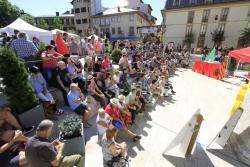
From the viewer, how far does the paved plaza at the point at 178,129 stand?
3.80 m

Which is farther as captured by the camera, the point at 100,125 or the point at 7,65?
the point at 100,125

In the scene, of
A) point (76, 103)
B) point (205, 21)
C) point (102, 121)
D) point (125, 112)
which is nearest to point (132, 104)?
point (125, 112)

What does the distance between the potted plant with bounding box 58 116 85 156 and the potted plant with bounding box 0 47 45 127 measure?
3.25 ft

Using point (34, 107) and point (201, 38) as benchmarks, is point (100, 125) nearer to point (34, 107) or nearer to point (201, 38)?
point (34, 107)

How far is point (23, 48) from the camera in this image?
5.06 m

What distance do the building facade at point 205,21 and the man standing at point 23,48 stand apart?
28.4m

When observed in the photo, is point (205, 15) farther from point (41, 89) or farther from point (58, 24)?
point (58, 24)

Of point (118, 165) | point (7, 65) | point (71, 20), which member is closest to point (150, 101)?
point (118, 165)

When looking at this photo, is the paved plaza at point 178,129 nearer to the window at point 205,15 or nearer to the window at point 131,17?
the window at point 205,15

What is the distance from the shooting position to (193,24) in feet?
93.0

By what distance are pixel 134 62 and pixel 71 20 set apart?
44.7 metres

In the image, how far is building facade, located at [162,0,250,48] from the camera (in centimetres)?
2498

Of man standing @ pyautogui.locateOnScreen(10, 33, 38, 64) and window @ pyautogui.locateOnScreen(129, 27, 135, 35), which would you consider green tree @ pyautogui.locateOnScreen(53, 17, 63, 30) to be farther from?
man standing @ pyautogui.locateOnScreen(10, 33, 38, 64)

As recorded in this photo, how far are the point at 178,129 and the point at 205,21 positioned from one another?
92.1ft
